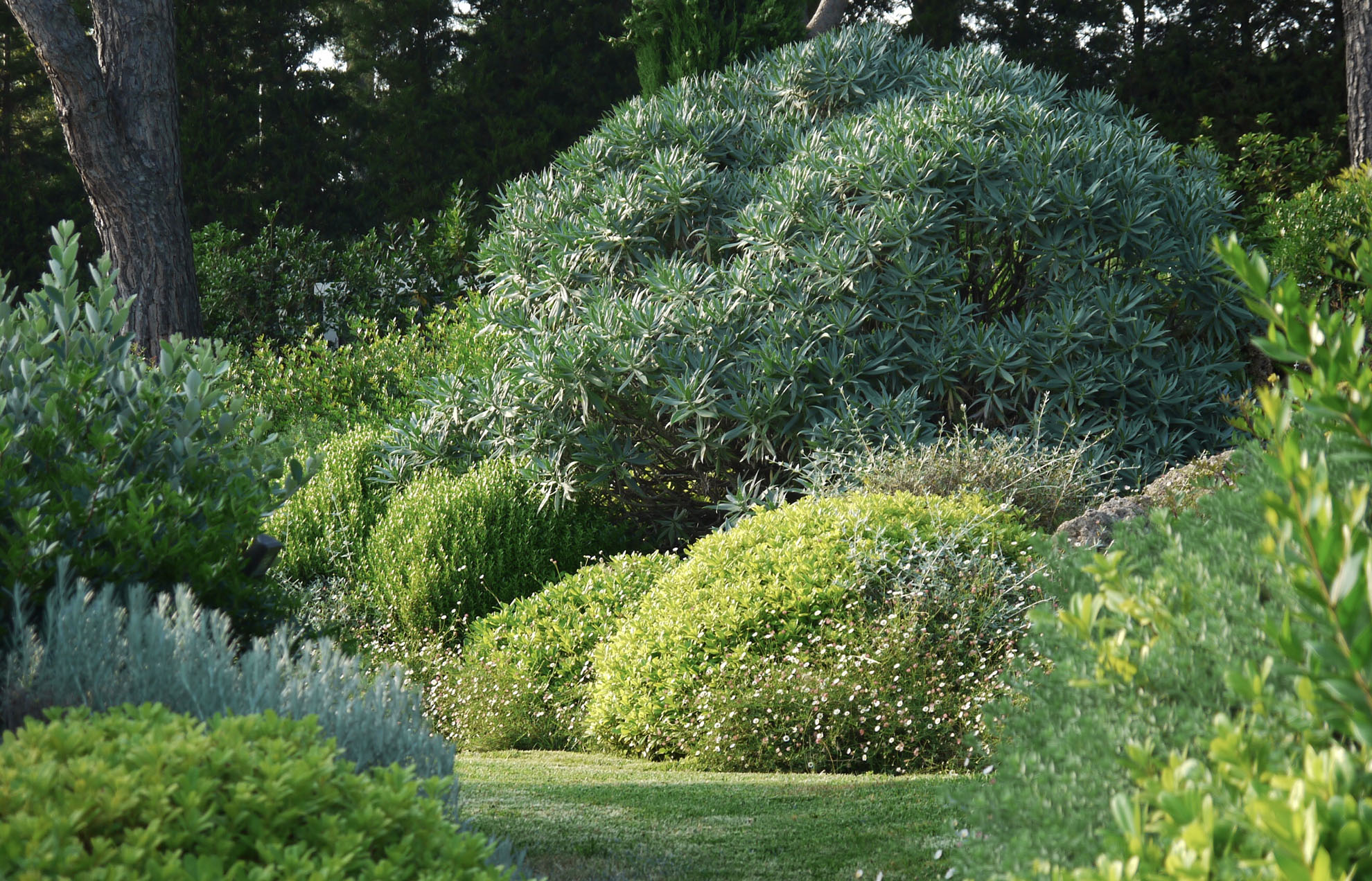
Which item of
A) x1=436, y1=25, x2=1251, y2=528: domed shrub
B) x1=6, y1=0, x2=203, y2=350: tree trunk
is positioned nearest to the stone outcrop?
x1=436, y1=25, x2=1251, y2=528: domed shrub

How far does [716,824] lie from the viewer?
Answer: 3889mm

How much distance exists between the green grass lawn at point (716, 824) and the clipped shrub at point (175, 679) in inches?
35.4

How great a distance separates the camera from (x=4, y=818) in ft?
6.05

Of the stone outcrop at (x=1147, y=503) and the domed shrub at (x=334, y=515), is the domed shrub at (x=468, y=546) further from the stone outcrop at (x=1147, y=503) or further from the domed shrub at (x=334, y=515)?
the stone outcrop at (x=1147, y=503)

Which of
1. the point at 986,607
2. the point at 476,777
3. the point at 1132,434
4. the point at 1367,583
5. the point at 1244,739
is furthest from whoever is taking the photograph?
the point at 1132,434

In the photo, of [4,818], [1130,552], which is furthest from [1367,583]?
[4,818]

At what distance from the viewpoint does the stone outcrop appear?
5133 mm

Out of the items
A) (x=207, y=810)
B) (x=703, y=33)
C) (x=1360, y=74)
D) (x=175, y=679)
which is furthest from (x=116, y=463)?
(x=1360, y=74)

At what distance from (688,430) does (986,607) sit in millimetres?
2796

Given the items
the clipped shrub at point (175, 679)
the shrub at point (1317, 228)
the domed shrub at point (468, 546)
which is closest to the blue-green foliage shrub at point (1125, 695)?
the clipped shrub at point (175, 679)

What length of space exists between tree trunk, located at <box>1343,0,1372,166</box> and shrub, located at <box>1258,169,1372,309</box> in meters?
1.30

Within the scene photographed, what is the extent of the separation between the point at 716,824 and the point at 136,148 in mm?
9423

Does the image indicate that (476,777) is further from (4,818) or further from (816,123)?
(816,123)

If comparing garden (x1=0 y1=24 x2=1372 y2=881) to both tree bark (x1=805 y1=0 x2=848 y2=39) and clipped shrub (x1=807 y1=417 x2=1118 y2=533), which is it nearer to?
clipped shrub (x1=807 y1=417 x2=1118 y2=533)
